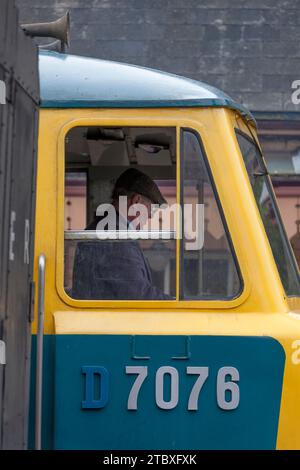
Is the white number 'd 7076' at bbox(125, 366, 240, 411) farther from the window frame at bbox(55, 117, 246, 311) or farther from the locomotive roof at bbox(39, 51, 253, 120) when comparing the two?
the locomotive roof at bbox(39, 51, 253, 120)

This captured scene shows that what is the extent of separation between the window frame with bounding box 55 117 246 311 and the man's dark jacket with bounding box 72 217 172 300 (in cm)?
4

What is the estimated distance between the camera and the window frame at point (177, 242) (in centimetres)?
500

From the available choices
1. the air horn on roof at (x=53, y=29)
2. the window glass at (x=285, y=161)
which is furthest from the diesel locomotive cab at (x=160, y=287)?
the window glass at (x=285, y=161)

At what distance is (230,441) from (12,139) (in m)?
1.55

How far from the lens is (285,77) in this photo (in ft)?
62.0

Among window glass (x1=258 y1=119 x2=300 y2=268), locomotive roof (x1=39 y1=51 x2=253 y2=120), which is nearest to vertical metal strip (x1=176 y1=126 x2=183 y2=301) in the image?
locomotive roof (x1=39 y1=51 x2=253 y2=120)

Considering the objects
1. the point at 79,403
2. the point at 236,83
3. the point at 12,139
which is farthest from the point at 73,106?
the point at 236,83

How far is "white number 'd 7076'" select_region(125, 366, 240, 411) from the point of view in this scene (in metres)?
4.87

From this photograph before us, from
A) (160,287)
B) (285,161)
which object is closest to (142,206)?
(160,287)

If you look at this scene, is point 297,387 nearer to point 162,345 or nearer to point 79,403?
point 162,345

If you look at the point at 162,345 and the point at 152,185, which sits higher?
the point at 152,185

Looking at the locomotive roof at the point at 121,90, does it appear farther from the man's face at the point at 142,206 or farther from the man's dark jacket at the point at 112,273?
the man's dark jacket at the point at 112,273

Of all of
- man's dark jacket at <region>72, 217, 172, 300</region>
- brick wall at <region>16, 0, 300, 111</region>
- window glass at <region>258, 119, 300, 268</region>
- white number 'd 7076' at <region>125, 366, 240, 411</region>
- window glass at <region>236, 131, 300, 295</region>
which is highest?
brick wall at <region>16, 0, 300, 111</region>

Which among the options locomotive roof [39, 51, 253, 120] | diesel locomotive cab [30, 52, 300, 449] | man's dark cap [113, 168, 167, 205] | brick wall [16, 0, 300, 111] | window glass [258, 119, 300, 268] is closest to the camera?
diesel locomotive cab [30, 52, 300, 449]
